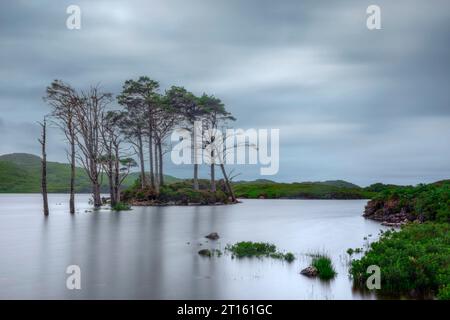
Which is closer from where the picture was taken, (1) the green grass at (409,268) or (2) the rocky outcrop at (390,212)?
(1) the green grass at (409,268)

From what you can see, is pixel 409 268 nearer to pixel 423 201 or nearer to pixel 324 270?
pixel 324 270

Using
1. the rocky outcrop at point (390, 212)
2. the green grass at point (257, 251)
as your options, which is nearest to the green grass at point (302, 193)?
the rocky outcrop at point (390, 212)

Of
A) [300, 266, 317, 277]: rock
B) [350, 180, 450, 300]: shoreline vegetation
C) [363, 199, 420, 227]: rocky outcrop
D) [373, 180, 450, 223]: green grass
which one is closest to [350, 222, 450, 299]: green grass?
[350, 180, 450, 300]: shoreline vegetation

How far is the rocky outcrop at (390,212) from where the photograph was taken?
41622 millimetres

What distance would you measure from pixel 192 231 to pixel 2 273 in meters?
17.9

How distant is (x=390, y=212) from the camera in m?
47.7

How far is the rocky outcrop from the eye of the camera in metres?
41.6

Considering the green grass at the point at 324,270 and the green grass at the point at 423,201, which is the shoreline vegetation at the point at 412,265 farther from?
the green grass at the point at 423,201

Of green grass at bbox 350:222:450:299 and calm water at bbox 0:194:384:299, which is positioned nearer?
green grass at bbox 350:222:450:299

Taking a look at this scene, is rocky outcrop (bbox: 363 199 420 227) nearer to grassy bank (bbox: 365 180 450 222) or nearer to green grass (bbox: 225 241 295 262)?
grassy bank (bbox: 365 180 450 222)

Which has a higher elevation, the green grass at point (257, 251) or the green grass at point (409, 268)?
the green grass at point (409, 268)

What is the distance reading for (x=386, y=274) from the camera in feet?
51.3

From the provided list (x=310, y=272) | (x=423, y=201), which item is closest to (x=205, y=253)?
(x=310, y=272)

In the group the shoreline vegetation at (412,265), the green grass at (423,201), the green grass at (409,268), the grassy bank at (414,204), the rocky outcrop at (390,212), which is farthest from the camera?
the rocky outcrop at (390,212)
